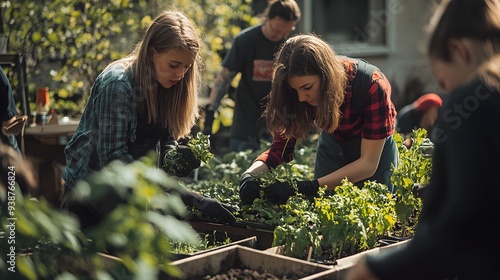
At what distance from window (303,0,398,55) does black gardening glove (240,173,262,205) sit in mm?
8151

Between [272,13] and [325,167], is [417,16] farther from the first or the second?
[325,167]

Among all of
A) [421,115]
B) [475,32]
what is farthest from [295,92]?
[421,115]

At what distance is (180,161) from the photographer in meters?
3.19

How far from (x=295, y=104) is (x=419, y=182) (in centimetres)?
67

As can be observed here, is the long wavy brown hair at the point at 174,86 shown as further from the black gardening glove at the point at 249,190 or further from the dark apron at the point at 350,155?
the dark apron at the point at 350,155

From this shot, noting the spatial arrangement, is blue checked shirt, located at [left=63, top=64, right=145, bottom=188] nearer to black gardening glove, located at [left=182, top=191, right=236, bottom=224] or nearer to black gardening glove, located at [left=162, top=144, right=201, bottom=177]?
black gardening glove, located at [left=162, top=144, right=201, bottom=177]

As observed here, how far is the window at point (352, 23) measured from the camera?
1130cm

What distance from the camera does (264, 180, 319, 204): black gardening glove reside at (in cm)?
325

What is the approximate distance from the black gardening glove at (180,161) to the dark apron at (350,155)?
791mm

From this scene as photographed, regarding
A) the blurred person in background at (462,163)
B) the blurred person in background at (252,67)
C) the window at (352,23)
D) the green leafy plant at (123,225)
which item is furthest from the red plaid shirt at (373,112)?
the window at (352,23)

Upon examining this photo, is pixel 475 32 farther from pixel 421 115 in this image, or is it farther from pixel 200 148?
pixel 421 115

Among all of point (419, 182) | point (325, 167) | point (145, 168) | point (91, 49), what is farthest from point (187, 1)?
point (145, 168)

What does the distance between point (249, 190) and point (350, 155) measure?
22.9 inches

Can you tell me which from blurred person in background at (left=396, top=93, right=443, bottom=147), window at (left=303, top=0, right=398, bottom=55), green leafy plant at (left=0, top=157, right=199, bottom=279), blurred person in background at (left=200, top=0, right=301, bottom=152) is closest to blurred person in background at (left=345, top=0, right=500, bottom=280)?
green leafy plant at (left=0, top=157, right=199, bottom=279)
